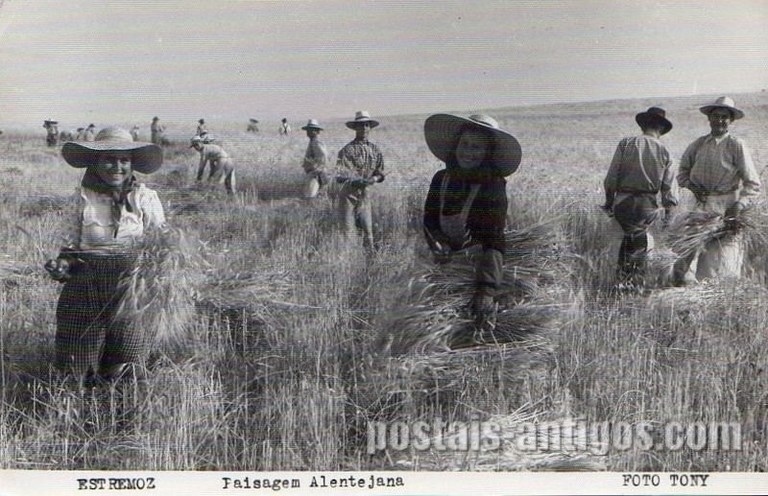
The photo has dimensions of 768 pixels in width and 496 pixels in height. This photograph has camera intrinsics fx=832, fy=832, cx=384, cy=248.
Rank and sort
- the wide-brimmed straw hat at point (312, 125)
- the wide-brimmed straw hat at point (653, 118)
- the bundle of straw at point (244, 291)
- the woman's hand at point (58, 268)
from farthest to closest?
the wide-brimmed straw hat at point (653, 118) → the wide-brimmed straw hat at point (312, 125) → the bundle of straw at point (244, 291) → the woman's hand at point (58, 268)

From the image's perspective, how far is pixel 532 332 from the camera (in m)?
5.45

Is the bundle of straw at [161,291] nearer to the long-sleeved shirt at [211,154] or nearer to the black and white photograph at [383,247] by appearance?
the black and white photograph at [383,247]

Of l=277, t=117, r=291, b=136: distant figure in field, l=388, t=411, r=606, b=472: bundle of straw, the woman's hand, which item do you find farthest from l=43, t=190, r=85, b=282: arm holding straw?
l=388, t=411, r=606, b=472: bundle of straw

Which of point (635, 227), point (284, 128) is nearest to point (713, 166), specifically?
point (635, 227)

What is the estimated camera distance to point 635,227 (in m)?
5.68

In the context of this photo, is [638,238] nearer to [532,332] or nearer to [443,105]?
[532,332]

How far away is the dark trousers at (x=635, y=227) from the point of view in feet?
18.6

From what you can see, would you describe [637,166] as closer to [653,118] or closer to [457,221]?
[653,118]

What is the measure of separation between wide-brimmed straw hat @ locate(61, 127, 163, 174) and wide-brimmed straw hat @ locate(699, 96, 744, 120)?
3.67m

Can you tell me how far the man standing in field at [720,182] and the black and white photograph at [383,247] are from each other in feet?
0.06

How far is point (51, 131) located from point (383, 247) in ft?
7.39

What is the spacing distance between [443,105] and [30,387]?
3.22m

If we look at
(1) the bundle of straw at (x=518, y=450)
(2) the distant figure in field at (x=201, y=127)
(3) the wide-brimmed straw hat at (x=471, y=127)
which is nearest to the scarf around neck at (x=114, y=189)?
(2) the distant figure in field at (x=201, y=127)

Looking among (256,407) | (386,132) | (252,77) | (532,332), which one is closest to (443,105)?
(386,132)
